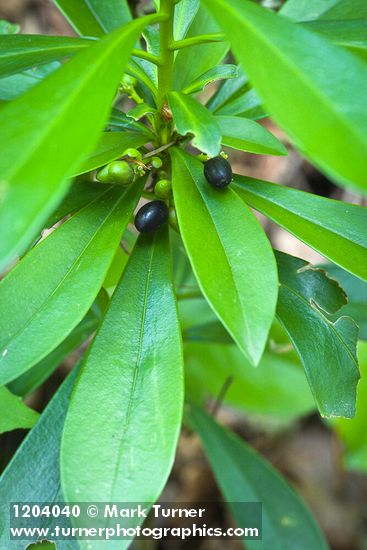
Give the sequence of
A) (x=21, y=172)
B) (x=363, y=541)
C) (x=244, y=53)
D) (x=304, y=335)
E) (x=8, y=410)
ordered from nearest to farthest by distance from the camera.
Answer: (x=21, y=172) → (x=244, y=53) → (x=304, y=335) → (x=8, y=410) → (x=363, y=541)

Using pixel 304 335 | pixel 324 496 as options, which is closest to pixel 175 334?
pixel 304 335

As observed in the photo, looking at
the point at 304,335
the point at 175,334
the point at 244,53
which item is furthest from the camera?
the point at 304,335

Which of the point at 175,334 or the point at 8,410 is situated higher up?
the point at 175,334

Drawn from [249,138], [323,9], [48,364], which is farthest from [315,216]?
[48,364]

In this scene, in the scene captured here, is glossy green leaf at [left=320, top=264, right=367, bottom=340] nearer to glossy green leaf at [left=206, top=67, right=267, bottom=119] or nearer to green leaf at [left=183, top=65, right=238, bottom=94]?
glossy green leaf at [left=206, top=67, right=267, bottom=119]

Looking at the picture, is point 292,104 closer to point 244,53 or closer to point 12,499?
point 244,53

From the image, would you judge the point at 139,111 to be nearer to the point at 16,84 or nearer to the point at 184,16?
the point at 184,16

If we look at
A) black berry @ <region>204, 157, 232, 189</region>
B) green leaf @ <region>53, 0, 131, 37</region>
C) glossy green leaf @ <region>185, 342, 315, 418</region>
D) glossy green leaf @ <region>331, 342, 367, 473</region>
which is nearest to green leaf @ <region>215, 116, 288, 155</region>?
black berry @ <region>204, 157, 232, 189</region>
